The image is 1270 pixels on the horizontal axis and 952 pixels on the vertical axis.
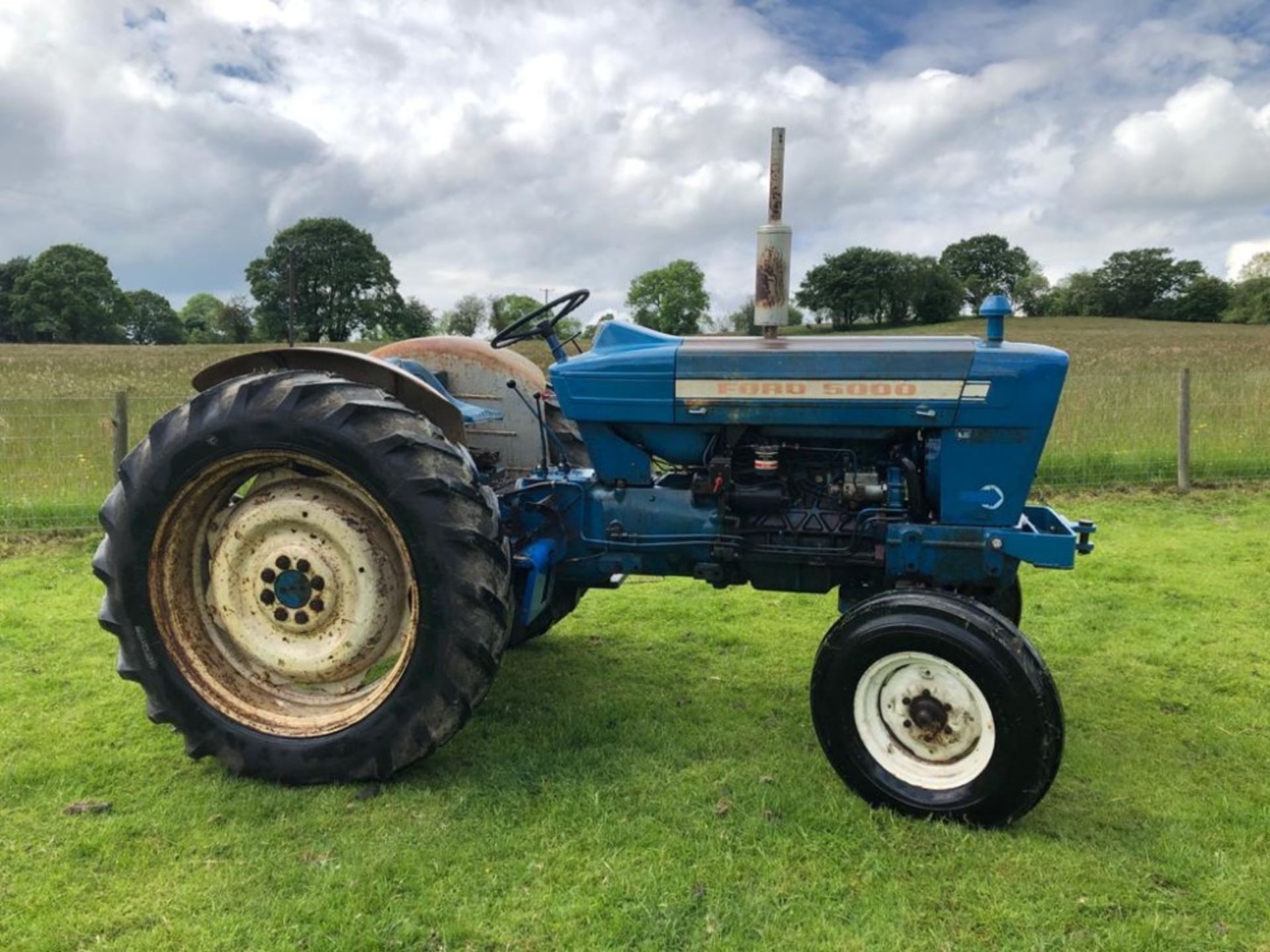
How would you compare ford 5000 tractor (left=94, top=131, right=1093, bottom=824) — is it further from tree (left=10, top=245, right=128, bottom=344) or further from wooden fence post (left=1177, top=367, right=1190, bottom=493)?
tree (left=10, top=245, right=128, bottom=344)

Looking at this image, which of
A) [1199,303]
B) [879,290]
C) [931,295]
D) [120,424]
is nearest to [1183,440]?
[120,424]

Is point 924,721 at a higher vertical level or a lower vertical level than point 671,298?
lower

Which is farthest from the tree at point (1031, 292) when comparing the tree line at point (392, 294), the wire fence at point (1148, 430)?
the wire fence at point (1148, 430)

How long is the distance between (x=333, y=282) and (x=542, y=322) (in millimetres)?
38142

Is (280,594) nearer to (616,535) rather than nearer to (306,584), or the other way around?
(306,584)

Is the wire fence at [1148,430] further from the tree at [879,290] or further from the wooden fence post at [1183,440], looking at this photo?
the tree at [879,290]

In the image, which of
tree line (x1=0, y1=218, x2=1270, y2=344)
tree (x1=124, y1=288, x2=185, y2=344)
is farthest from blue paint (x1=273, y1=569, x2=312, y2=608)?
tree (x1=124, y1=288, x2=185, y2=344)

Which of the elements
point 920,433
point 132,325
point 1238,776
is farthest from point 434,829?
point 132,325

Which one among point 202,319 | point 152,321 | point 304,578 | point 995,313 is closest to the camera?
point 995,313

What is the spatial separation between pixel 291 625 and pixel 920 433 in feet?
7.36

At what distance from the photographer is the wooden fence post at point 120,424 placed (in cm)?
641

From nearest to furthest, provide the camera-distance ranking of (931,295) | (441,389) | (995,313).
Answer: (995,313) < (441,389) < (931,295)

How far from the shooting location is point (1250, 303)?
145 feet

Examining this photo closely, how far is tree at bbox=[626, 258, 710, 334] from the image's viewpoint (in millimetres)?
5643
